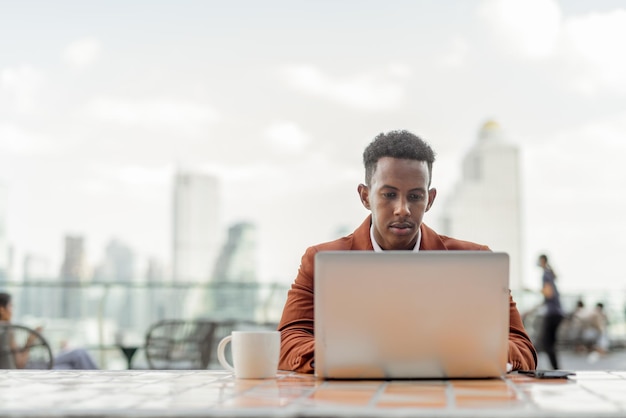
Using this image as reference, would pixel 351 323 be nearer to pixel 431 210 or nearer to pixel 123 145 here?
pixel 431 210

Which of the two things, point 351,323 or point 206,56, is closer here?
point 351,323

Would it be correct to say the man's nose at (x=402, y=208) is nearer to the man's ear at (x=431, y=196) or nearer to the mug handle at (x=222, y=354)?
the man's ear at (x=431, y=196)

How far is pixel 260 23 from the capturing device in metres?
34.4

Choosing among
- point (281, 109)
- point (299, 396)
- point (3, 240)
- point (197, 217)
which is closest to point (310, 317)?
point (299, 396)

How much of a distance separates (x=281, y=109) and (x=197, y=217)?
11.5m

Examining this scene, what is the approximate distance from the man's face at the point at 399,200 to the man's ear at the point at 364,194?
0.10 meters

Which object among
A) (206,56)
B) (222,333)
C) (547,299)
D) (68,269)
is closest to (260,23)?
(206,56)

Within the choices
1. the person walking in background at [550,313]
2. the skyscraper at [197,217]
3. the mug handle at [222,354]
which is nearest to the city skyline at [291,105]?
the skyscraper at [197,217]

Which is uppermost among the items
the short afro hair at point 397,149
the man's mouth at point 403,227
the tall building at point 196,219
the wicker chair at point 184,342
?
the tall building at point 196,219

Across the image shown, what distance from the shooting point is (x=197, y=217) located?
37406mm

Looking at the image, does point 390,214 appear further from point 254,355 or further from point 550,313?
point 550,313

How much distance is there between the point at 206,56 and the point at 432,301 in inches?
1659

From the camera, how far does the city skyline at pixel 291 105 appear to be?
124 feet

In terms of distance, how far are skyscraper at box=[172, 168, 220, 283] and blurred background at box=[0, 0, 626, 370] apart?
0.09 m
